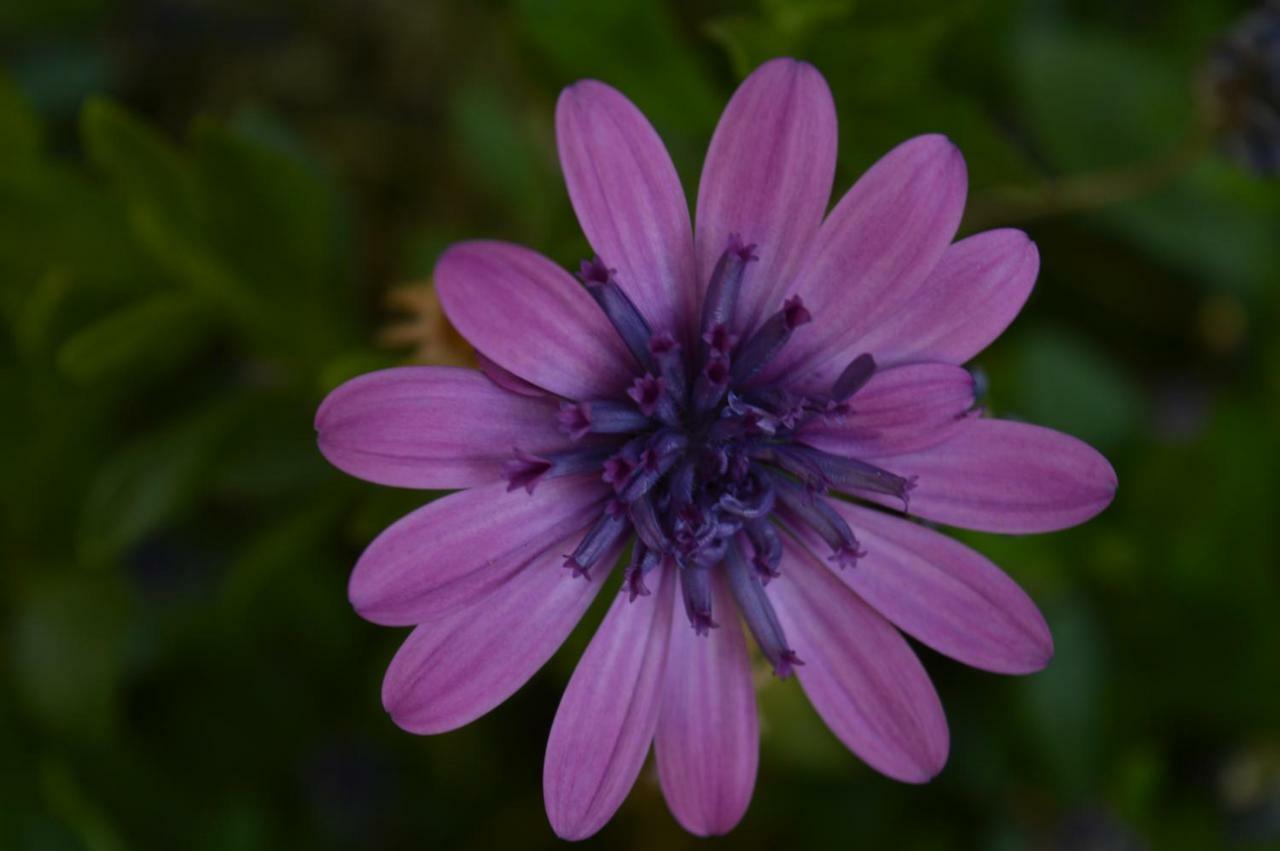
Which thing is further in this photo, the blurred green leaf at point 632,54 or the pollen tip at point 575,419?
the blurred green leaf at point 632,54

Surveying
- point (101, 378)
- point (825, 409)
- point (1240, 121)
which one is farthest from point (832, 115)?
point (101, 378)

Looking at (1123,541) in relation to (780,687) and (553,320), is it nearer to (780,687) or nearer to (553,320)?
(780,687)

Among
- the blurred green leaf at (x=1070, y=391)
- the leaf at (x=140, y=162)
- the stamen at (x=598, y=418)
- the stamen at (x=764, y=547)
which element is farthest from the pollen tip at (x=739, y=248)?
the blurred green leaf at (x=1070, y=391)

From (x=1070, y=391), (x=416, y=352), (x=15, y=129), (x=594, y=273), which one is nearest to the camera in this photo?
(x=594, y=273)

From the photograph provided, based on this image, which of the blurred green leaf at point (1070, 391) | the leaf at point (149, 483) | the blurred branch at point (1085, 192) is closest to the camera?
the leaf at point (149, 483)

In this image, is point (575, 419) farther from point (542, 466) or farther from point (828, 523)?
point (828, 523)

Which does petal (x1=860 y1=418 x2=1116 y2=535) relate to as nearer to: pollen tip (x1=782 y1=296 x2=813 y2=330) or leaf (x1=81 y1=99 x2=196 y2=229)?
Answer: pollen tip (x1=782 y1=296 x2=813 y2=330)

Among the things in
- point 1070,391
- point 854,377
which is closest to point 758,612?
point 854,377

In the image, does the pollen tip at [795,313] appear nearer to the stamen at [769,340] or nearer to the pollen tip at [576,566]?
the stamen at [769,340]
